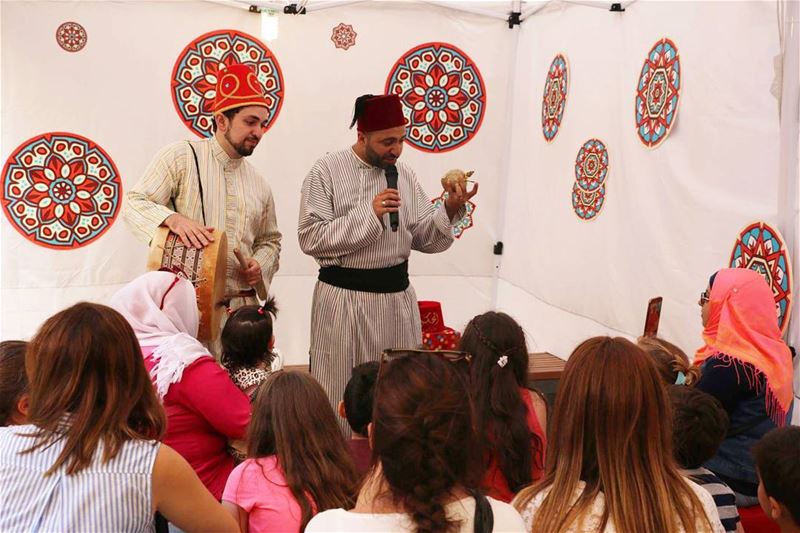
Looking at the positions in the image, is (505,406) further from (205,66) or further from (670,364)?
(205,66)

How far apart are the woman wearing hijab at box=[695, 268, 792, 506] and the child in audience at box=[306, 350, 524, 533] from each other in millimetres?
1486

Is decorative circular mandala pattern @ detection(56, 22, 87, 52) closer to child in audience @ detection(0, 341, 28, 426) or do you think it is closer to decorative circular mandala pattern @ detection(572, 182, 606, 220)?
decorative circular mandala pattern @ detection(572, 182, 606, 220)

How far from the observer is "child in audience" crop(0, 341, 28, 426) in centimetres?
193

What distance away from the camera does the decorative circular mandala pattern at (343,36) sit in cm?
495

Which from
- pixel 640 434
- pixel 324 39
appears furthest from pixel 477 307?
pixel 640 434

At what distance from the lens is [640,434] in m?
1.68

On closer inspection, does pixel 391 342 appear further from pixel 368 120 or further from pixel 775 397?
pixel 775 397

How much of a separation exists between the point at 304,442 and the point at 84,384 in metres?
0.57

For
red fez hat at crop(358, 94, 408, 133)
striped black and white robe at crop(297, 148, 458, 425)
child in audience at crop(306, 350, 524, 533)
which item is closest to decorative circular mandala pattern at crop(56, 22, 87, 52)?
striped black and white robe at crop(297, 148, 458, 425)

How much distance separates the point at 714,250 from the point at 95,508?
2671 mm

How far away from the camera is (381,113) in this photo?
337cm

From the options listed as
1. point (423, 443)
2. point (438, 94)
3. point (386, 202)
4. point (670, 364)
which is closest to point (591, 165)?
point (438, 94)

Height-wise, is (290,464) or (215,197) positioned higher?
(215,197)

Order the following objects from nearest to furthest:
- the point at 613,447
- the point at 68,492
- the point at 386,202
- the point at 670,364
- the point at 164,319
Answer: the point at 68,492 → the point at 613,447 → the point at 164,319 → the point at 670,364 → the point at 386,202
